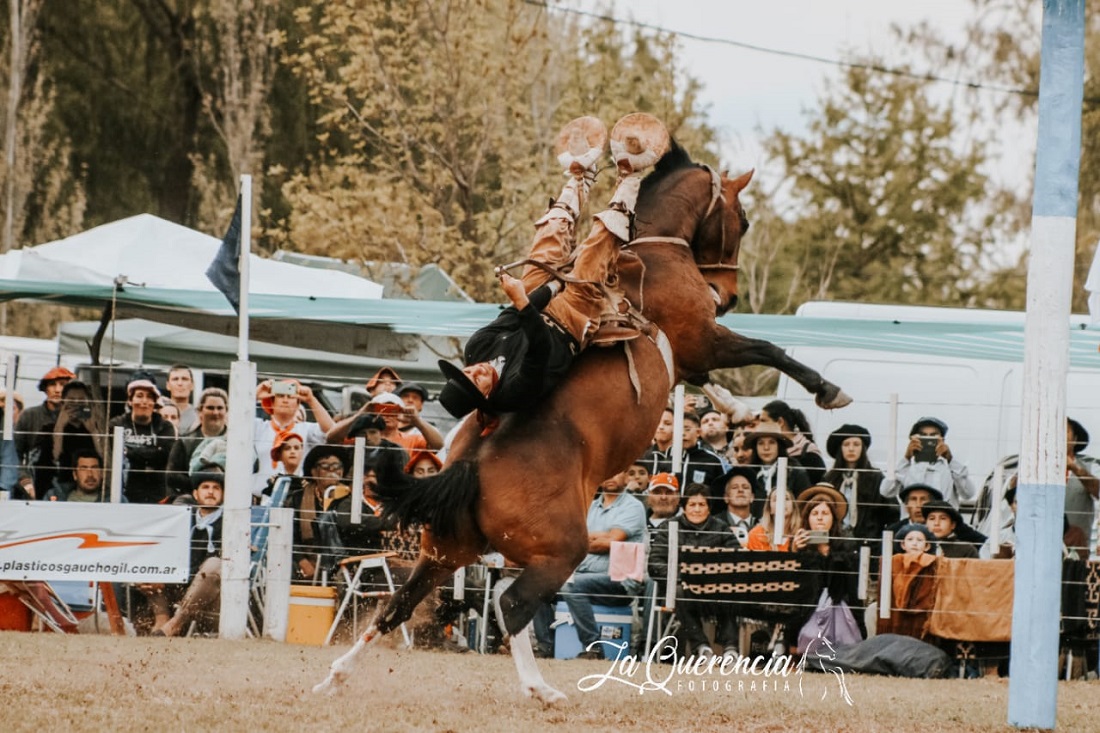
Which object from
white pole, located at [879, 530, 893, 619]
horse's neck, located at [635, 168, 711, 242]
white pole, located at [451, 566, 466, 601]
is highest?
horse's neck, located at [635, 168, 711, 242]

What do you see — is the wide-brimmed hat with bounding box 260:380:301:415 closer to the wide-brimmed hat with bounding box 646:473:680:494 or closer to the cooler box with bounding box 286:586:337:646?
the cooler box with bounding box 286:586:337:646

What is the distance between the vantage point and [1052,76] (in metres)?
7.22

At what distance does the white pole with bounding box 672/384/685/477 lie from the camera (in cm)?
1105

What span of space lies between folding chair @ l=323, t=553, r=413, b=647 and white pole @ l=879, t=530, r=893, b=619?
3320 millimetres

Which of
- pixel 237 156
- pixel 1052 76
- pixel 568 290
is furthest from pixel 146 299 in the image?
pixel 237 156

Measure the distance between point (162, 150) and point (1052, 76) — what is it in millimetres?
22961

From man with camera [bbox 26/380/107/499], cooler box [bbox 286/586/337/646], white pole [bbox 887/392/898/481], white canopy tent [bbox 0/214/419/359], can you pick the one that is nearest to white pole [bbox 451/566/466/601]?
cooler box [bbox 286/586/337/646]

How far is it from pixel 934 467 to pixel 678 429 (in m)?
2.05

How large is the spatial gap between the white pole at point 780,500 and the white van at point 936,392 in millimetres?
2093

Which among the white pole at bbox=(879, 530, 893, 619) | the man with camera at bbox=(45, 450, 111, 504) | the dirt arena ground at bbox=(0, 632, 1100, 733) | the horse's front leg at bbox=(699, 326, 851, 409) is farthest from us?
the man with camera at bbox=(45, 450, 111, 504)

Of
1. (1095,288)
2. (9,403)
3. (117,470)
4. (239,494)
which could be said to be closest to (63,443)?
(9,403)

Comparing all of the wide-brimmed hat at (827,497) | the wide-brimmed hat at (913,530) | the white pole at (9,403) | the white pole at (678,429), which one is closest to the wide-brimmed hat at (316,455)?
A: the white pole at (9,403)

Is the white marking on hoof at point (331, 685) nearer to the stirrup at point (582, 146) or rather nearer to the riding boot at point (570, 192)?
the riding boot at point (570, 192)

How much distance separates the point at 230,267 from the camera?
11195 millimetres
